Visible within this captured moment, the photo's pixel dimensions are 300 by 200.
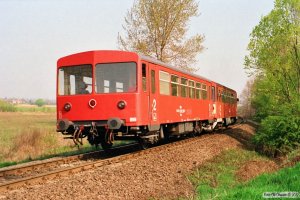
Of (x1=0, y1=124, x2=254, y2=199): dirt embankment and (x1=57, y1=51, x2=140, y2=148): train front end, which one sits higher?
(x1=57, y1=51, x2=140, y2=148): train front end

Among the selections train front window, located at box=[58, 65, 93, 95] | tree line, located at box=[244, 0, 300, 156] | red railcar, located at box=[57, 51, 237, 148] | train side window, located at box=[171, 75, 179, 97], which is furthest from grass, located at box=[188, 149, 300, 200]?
tree line, located at box=[244, 0, 300, 156]

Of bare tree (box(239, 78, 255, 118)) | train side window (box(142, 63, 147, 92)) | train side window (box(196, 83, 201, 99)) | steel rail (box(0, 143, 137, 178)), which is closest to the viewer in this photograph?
steel rail (box(0, 143, 137, 178))

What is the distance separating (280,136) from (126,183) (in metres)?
10.2

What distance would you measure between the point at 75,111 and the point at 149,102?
232cm

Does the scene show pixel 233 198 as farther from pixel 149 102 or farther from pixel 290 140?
pixel 290 140

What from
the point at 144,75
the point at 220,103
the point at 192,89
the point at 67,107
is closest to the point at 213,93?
the point at 220,103

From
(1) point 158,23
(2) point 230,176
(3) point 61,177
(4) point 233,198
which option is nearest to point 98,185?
(3) point 61,177

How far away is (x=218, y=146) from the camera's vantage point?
14328mm

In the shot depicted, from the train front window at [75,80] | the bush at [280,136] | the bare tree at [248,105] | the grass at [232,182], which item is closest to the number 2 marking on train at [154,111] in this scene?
the train front window at [75,80]

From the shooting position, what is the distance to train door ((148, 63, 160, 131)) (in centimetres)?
1159

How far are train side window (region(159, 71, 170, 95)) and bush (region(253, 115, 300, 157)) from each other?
561 centimetres

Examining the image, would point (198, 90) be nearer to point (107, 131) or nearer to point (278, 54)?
point (278, 54)

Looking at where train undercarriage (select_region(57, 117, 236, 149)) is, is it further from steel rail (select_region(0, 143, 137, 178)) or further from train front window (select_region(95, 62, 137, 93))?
train front window (select_region(95, 62, 137, 93))

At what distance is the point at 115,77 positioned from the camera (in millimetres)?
10984
